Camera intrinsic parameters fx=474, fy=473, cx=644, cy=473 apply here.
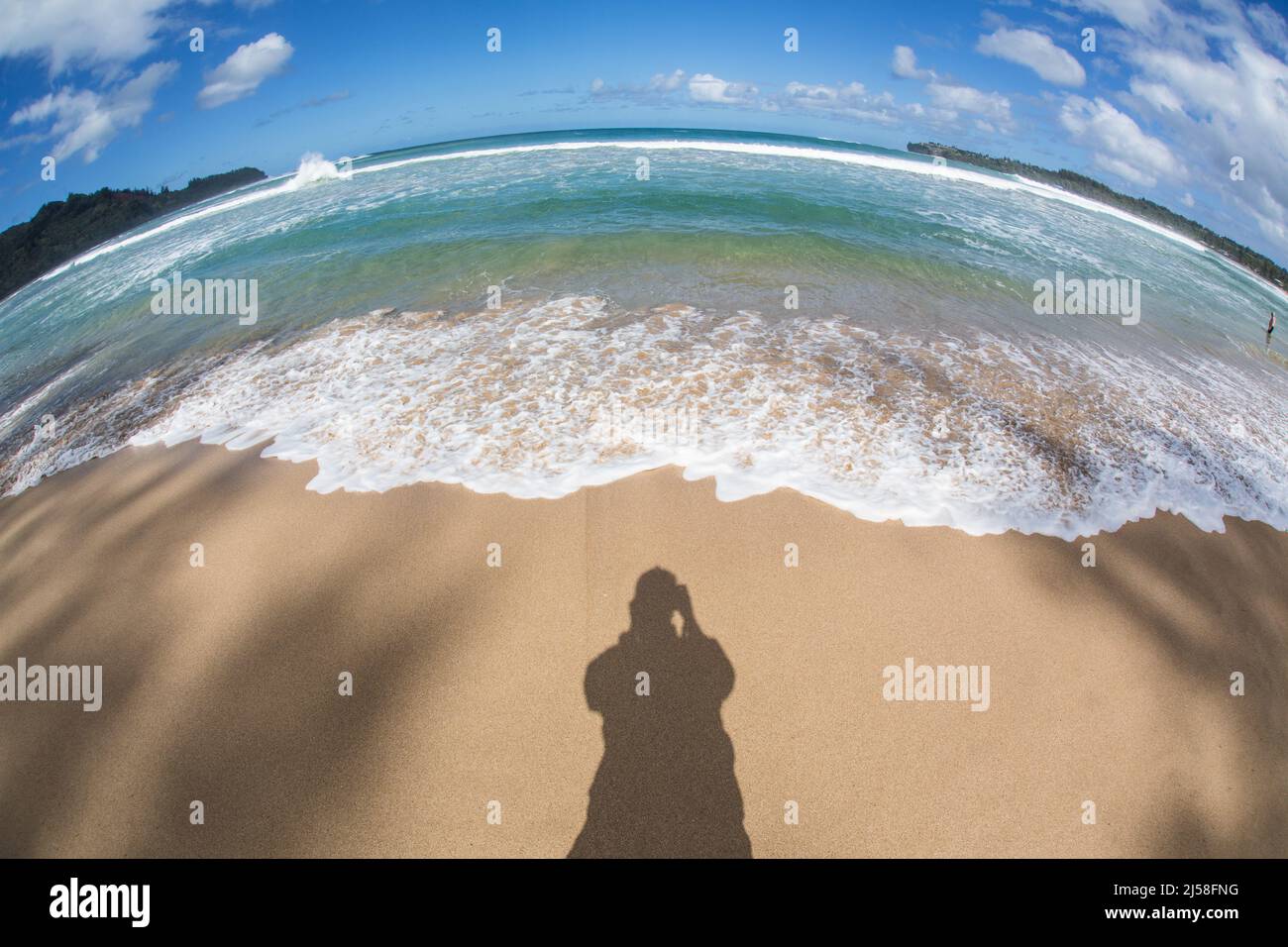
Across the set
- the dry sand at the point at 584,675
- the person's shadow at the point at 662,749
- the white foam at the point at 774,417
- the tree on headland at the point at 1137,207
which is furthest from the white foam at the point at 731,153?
the person's shadow at the point at 662,749

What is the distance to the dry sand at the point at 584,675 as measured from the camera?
3225 mm

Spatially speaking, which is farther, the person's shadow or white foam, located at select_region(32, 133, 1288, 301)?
white foam, located at select_region(32, 133, 1288, 301)

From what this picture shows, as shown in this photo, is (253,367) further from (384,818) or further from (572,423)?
(384,818)

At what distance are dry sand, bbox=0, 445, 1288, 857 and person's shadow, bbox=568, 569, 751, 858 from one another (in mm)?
120

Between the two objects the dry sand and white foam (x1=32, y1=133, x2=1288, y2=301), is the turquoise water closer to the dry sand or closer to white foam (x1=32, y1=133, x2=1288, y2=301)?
the dry sand

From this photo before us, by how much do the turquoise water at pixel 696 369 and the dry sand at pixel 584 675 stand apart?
71 centimetres

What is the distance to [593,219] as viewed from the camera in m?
17.5

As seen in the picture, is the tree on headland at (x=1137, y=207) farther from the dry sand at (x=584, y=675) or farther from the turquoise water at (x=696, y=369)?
the dry sand at (x=584, y=675)

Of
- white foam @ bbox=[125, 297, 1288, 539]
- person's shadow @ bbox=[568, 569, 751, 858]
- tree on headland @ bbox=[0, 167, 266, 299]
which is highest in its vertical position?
tree on headland @ bbox=[0, 167, 266, 299]

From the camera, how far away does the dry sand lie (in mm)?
3225

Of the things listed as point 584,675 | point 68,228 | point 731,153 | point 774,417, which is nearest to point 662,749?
point 584,675

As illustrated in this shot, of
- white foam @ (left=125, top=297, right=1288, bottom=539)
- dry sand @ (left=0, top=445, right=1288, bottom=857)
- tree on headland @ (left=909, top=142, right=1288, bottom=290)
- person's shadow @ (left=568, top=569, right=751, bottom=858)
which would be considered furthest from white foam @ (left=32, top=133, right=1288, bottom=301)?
person's shadow @ (left=568, top=569, right=751, bottom=858)

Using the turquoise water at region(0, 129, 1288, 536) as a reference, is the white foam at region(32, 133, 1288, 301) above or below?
above

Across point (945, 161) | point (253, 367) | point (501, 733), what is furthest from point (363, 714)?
point (945, 161)
